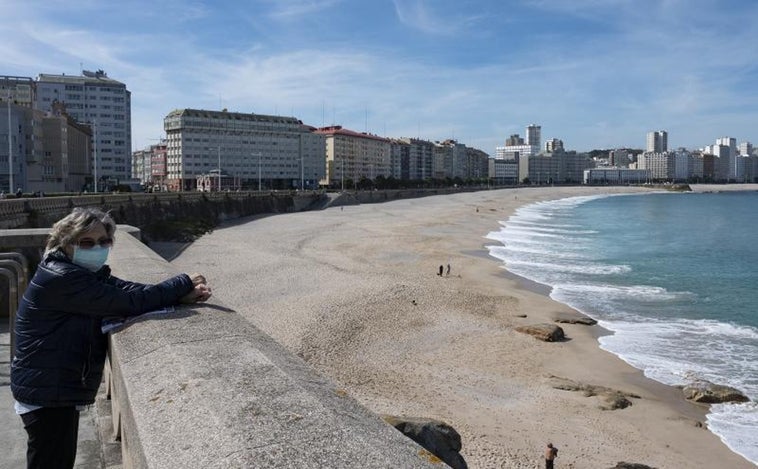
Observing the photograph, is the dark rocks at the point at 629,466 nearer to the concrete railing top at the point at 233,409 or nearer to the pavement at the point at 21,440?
the pavement at the point at 21,440

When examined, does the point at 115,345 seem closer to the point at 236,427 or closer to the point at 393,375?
the point at 236,427

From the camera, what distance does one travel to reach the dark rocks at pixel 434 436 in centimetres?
805

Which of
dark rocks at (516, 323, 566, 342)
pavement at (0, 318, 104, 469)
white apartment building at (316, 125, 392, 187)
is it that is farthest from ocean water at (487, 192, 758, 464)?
white apartment building at (316, 125, 392, 187)

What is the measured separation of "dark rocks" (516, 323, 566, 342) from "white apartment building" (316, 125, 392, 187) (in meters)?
121

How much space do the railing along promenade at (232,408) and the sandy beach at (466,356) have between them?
6.69 meters

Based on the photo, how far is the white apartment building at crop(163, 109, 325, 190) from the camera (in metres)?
124

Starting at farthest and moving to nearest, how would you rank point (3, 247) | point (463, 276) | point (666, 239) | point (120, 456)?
point (666, 239), point (463, 276), point (3, 247), point (120, 456)

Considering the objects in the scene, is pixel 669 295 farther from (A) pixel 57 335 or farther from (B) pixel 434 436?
(A) pixel 57 335

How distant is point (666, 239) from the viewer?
51219 millimetres

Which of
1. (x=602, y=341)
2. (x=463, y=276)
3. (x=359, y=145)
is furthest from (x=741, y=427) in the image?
(x=359, y=145)

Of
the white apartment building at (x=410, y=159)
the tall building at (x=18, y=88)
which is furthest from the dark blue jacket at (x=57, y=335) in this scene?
the white apartment building at (x=410, y=159)

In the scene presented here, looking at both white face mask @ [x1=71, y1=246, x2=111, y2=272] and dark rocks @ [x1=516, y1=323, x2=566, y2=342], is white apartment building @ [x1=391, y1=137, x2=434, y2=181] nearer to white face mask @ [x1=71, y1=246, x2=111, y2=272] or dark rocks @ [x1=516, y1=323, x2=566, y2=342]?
dark rocks @ [x1=516, y1=323, x2=566, y2=342]

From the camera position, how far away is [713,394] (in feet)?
44.5

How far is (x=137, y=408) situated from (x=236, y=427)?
0.48 metres
